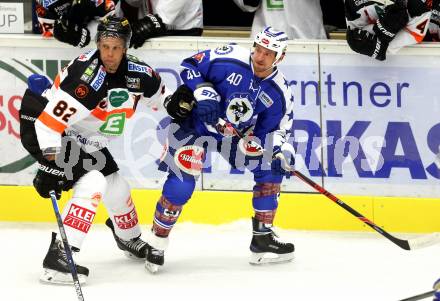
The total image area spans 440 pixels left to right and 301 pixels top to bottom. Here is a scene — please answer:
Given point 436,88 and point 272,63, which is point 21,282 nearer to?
point 272,63

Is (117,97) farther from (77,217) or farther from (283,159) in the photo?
(283,159)

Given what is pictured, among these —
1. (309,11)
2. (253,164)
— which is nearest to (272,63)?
(253,164)

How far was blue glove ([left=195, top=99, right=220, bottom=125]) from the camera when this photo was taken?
5.74 metres

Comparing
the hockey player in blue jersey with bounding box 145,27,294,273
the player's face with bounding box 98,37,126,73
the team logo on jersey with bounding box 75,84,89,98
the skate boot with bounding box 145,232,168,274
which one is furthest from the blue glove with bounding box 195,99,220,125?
the skate boot with bounding box 145,232,168,274

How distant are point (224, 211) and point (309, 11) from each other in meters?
1.36

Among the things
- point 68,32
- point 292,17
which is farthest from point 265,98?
point 68,32

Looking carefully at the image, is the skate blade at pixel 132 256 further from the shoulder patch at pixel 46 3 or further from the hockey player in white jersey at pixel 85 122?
the shoulder patch at pixel 46 3

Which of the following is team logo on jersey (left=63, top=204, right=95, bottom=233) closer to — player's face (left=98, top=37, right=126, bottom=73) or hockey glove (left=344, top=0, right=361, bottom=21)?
player's face (left=98, top=37, right=126, bottom=73)

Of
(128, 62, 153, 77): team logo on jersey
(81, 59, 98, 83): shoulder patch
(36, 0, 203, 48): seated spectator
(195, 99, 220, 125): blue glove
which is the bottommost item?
(36, 0, 203, 48): seated spectator

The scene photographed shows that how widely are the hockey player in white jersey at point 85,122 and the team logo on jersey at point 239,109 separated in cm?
26

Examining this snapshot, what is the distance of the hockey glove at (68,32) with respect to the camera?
679cm

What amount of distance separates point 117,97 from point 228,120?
23.8 inches

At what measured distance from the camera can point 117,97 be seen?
226 inches

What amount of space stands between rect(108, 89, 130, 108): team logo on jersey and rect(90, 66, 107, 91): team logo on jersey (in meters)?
0.10
